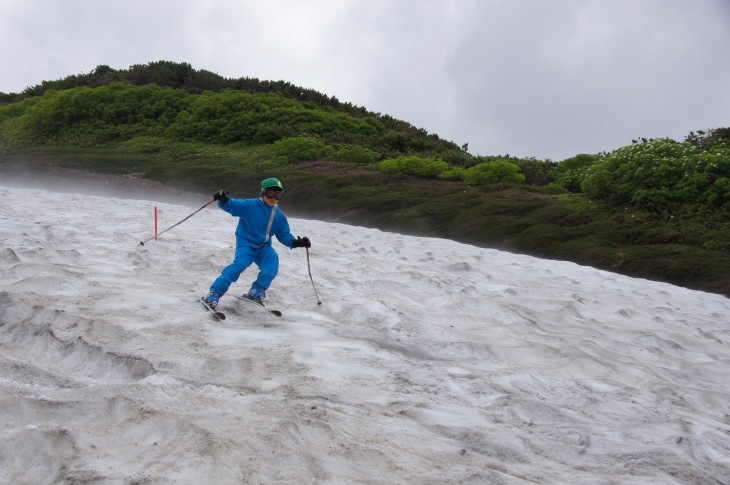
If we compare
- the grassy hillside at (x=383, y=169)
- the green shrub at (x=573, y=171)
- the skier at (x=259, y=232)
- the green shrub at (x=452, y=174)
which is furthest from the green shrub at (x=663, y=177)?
the skier at (x=259, y=232)

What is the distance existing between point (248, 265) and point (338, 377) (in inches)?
133

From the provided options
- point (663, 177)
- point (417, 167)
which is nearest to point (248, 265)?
point (663, 177)

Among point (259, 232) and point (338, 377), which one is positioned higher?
point (259, 232)

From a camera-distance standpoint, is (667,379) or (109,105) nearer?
(667,379)

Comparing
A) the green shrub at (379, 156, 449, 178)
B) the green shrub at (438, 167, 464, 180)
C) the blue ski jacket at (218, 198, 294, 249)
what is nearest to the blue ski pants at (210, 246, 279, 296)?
the blue ski jacket at (218, 198, 294, 249)

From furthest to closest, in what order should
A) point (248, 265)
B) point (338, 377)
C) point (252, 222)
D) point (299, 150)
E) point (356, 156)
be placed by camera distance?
point (299, 150) < point (356, 156) < point (252, 222) < point (248, 265) < point (338, 377)

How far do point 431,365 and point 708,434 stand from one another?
2793mm

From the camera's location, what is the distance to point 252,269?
40.9ft

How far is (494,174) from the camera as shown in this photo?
28.8 m

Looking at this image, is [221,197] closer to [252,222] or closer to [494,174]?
[252,222]

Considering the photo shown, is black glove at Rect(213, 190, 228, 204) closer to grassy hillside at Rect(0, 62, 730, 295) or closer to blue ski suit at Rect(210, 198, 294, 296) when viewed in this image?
blue ski suit at Rect(210, 198, 294, 296)

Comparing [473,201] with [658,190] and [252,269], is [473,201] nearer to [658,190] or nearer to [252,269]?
[658,190]

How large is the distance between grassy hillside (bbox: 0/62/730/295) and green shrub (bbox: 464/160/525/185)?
6 cm

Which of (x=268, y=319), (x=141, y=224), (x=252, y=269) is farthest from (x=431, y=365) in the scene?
(x=141, y=224)
